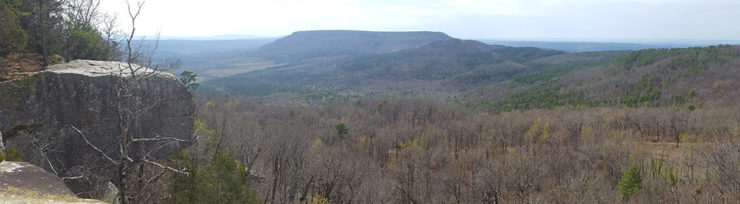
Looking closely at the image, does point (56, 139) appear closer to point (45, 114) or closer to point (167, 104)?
point (45, 114)

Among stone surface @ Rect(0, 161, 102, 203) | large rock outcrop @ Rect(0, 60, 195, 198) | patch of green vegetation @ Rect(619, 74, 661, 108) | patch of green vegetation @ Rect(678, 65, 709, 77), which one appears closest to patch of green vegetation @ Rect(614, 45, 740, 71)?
patch of green vegetation @ Rect(678, 65, 709, 77)

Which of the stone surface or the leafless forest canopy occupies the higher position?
the stone surface

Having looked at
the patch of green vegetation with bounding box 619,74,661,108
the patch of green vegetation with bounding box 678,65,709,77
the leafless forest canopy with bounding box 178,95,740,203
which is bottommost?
the leafless forest canopy with bounding box 178,95,740,203

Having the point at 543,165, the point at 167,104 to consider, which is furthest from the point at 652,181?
the point at 167,104

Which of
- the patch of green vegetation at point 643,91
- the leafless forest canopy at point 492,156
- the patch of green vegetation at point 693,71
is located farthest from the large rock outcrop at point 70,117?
the patch of green vegetation at point 693,71

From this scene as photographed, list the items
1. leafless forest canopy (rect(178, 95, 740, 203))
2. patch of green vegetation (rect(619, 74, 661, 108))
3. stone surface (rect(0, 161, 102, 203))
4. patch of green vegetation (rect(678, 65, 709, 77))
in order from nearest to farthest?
stone surface (rect(0, 161, 102, 203)), leafless forest canopy (rect(178, 95, 740, 203)), patch of green vegetation (rect(619, 74, 661, 108)), patch of green vegetation (rect(678, 65, 709, 77))

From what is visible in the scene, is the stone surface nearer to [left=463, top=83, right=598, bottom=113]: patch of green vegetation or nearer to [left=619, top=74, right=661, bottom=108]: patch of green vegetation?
[left=619, top=74, right=661, bottom=108]: patch of green vegetation

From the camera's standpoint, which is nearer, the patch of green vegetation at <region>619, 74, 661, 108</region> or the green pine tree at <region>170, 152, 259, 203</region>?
the green pine tree at <region>170, 152, 259, 203</region>

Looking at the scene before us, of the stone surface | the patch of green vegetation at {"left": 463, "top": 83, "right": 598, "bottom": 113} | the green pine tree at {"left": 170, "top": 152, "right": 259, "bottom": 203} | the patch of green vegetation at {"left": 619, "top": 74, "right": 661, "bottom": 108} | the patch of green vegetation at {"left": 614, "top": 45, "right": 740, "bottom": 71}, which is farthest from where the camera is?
the patch of green vegetation at {"left": 614, "top": 45, "right": 740, "bottom": 71}
